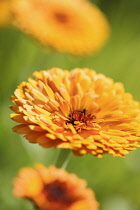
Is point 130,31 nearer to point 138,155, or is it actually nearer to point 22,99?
point 138,155

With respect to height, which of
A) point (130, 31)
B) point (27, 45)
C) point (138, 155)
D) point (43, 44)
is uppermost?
point (130, 31)

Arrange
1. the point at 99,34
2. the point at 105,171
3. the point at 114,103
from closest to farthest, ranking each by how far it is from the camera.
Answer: the point at 114,103 < the point at 105,171 < the point at 99,34

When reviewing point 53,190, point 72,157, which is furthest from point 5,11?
point 53,190

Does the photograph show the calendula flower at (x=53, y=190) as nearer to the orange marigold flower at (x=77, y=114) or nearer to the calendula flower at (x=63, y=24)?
the orange marigold flower at (x=77, y=114)

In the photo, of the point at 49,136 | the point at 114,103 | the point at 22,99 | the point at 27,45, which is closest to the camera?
the point at 49,136

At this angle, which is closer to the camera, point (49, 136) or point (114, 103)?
point (49, 136)

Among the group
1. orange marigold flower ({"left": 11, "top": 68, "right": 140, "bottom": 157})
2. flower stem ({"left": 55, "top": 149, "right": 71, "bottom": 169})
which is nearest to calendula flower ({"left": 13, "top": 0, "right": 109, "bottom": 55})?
orange marigold flower ({"left": 11, "top": 68, "right": 140, "bottom": 157})

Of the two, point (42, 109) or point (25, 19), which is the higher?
point (25, 19)

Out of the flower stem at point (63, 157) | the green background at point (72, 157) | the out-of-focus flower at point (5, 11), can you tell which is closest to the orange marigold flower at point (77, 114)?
the flower stem at point (63, 157)

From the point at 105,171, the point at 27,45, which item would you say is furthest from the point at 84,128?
the point at 27,45
